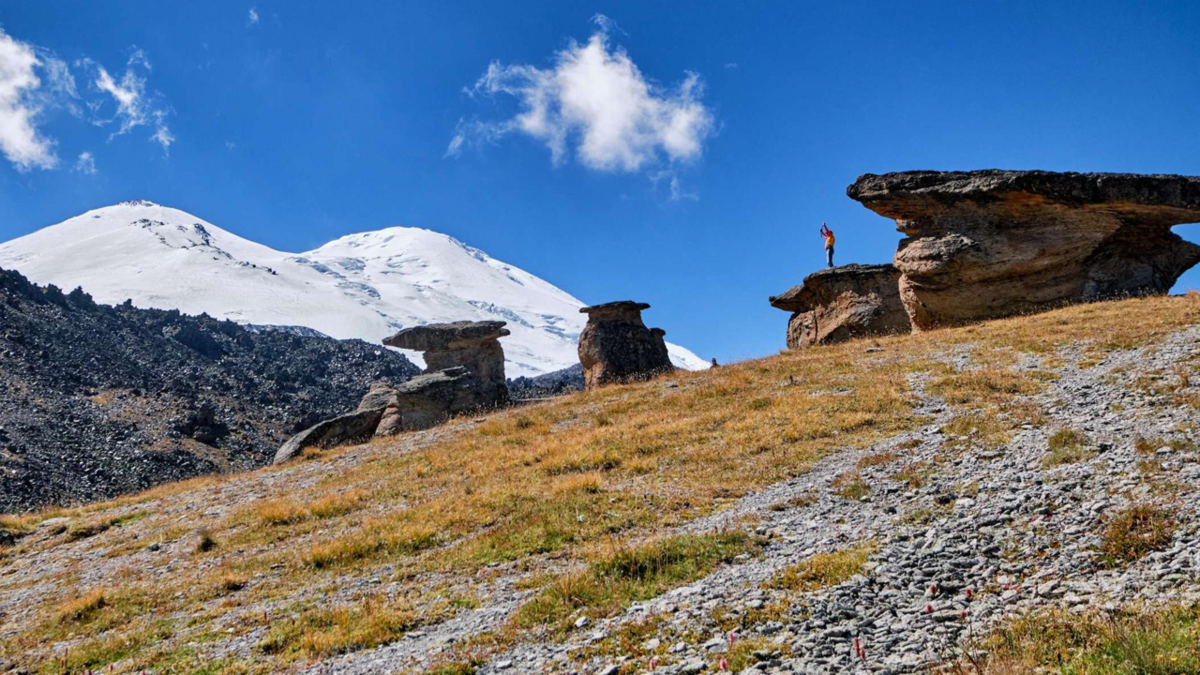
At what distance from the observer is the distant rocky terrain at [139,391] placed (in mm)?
51531

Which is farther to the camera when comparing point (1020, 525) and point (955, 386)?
point (955, 386)

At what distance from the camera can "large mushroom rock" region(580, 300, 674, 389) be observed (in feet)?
121

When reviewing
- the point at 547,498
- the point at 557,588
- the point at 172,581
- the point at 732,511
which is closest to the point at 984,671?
the point at 557,588

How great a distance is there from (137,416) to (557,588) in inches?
2834

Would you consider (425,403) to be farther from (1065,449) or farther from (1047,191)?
(1065,449)

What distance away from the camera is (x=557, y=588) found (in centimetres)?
906

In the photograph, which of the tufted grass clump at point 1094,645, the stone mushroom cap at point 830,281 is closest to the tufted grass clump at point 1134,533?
the tufted grass clump at point 1094,645

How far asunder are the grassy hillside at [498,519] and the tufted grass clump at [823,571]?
0.13 feet

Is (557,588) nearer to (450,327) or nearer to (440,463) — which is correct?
(440,463)

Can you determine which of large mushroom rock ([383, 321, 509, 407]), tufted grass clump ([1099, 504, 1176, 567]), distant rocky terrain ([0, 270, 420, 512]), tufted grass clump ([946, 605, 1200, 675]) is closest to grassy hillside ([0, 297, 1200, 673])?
tufted grass clump ([946, 605, 1200, 675])

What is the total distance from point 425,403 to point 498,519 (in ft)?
70.0

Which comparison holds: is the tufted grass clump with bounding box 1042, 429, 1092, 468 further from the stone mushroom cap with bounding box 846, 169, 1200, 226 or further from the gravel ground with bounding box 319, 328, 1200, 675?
the stone mushroom cap with bounding box 846, 169, 1200, 226

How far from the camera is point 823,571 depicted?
809 centimetres

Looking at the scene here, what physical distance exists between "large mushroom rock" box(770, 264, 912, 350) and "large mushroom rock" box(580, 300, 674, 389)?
789cm
